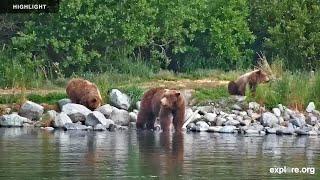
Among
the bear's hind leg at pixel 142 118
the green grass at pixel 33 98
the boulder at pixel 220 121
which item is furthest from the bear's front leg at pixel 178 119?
the green grass at pixel 33 98

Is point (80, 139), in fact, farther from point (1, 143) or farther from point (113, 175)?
point (113, 175)

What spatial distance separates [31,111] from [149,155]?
9.94 meters

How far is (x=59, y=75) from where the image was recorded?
38.2 metres

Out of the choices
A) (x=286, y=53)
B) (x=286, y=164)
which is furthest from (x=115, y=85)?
(x=286, y=164)

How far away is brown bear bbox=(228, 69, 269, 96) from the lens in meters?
32.5

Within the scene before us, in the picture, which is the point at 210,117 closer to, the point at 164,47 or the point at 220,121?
the point at 220,121

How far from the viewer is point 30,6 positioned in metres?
37.5

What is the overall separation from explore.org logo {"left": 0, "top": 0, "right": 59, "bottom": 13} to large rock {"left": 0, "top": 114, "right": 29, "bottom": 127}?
8954 mm

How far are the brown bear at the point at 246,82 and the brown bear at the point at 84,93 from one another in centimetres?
439

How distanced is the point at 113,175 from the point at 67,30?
69.7 feet

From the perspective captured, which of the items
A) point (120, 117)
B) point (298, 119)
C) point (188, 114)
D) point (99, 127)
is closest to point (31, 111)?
point (120, 117)

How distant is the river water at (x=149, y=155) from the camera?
56.8ft

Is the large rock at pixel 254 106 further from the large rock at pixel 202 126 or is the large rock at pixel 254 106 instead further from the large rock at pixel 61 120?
the large rock at pixel 61 120

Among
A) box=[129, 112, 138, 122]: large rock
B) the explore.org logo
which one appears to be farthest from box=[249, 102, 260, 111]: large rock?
the explore.org logo
